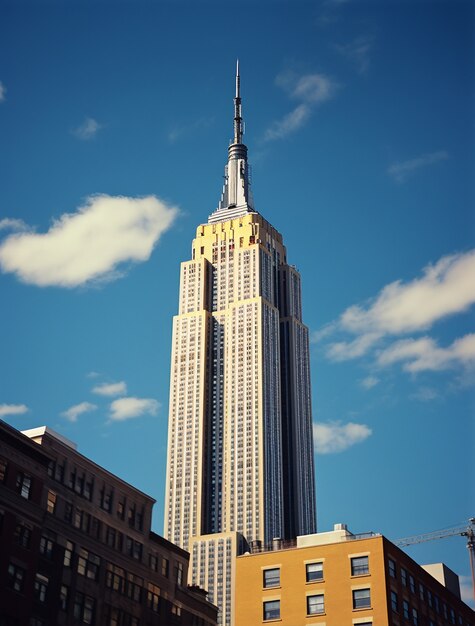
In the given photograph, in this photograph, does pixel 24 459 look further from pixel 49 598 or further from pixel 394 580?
pixel 394 580

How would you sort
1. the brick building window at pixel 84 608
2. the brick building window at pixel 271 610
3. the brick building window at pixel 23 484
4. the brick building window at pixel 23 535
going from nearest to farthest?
1. the brick building window at pixel 23 535
2. the brick building window at pixel 23 484
3. the brick building window at pixel 271 610
4. the brick building window at pixel 84 608

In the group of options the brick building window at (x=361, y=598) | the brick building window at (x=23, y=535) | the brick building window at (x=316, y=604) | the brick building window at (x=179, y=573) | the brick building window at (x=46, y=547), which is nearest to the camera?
the brick building window at (x=23, y=535)

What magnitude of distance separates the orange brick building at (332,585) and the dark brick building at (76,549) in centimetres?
1418

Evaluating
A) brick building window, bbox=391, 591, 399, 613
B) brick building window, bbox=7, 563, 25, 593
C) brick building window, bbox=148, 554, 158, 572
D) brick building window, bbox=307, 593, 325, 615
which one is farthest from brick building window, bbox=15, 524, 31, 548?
brick building window, bbox=391, 591, 399, 613

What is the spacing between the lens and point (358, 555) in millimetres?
106625

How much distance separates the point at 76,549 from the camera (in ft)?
358

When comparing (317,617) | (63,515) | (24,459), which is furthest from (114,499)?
(317,617)

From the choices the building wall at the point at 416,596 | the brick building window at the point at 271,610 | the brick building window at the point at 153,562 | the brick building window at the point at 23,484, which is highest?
the brick building window at the point at 23,484

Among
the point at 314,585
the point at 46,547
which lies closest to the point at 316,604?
the point at 314,585

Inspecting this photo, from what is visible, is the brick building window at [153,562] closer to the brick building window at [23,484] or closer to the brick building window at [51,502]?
the brick building window at [51,502]

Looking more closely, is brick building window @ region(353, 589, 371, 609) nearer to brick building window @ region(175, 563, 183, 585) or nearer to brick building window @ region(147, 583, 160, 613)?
brick building window @ region(147, 583, 160, 613)

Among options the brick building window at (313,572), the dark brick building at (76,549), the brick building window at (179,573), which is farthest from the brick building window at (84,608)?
the brick building window at (313,572)

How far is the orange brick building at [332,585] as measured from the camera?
10388 cm

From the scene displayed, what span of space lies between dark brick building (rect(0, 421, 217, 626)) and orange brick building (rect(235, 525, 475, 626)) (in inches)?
558
